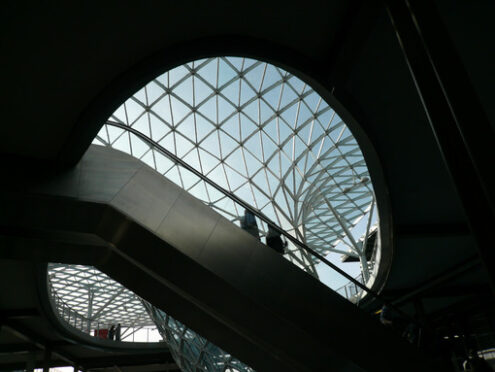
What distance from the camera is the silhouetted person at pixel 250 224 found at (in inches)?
437

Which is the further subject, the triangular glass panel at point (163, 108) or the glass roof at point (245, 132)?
the triangular glass panel at point (163, 108)

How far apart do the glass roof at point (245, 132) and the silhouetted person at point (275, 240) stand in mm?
12867

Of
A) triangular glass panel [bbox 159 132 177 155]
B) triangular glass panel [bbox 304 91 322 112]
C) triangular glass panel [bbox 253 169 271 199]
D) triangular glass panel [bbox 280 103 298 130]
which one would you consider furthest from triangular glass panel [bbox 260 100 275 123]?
triangular glass panel [bbox 159 132 177 155]

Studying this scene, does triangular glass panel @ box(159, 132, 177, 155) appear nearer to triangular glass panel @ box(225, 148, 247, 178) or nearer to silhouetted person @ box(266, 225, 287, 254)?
triangular glass panel @ box(225, 148, 247, 178)

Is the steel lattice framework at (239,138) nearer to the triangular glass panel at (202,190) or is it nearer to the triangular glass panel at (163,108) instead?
the triangular glass panel at (163,108)

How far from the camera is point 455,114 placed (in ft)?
15.0

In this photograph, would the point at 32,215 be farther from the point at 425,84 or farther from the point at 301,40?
the point at 425,84

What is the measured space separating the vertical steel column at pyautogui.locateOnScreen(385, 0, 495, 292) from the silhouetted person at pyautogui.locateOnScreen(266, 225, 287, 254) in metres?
6.93

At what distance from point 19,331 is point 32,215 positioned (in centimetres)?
2691

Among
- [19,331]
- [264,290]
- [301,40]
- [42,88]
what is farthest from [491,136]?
[19,331]

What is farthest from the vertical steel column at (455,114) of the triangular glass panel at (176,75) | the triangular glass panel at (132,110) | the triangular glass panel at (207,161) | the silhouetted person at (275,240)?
the triangular glass panel at (207,161)

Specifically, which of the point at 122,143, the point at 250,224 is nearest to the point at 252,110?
the point at 122,143

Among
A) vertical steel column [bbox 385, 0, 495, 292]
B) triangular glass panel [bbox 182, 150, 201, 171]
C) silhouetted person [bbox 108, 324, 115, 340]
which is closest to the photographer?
vertical steel column [bbox 385, 0, 495, 292]

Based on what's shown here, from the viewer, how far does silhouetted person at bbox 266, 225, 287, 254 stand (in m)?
11.3
